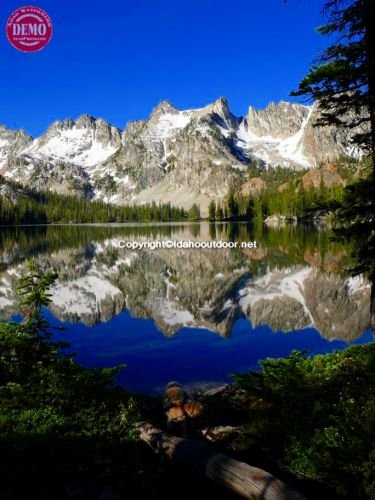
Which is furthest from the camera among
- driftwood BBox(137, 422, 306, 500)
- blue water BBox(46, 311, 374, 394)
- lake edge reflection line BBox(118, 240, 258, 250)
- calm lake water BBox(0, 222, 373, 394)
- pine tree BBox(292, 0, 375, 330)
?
lake edge reflection line BBox(118, 240, 258, 250)

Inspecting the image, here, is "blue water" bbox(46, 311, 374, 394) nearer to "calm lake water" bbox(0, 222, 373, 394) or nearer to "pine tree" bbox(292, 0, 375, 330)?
"calm lake water" bbox(0, 222, 373, 394)

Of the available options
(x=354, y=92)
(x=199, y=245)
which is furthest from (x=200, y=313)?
(x=199, y=245)

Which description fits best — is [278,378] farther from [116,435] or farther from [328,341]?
[328,341]

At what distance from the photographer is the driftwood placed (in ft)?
27.5

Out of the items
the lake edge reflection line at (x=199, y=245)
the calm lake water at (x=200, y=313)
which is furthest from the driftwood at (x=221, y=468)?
the lake edge reflection line at (x=199, y=245)

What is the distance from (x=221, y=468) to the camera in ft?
31.0

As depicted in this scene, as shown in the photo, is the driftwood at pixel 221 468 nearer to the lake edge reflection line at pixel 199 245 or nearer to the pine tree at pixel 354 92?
the pine tree at pixel 354 92

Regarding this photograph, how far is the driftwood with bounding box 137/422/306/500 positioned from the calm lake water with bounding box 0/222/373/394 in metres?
7.70

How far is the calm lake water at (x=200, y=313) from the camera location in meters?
23.1

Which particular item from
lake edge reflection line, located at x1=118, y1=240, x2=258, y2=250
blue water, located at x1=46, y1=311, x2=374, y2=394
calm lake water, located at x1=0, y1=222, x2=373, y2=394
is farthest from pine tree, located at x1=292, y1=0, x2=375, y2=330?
lake edge reflection line, located at x1=118, y1=240, x2=258, y2=250

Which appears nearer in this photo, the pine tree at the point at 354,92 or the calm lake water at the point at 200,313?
the pine tree at the point at 354,92

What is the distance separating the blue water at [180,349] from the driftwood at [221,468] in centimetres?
756

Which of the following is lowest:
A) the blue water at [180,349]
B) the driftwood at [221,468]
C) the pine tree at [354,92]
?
the blue water at [180,349]

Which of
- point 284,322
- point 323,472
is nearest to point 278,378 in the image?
point 323,472
